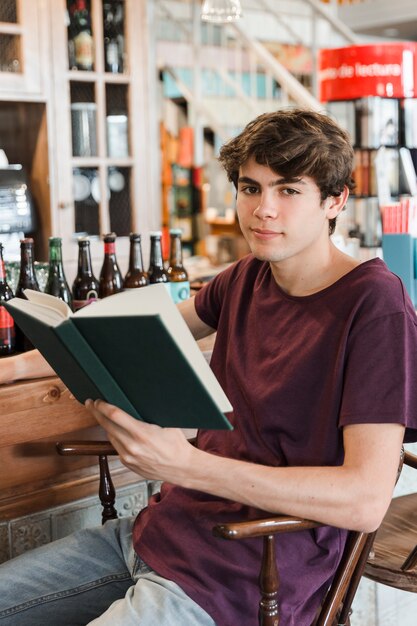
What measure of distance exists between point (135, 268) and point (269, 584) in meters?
1.15

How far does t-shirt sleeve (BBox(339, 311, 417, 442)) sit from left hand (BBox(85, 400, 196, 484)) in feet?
0.88

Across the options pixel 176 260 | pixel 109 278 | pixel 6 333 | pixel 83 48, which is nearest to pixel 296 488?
pixel 6 333

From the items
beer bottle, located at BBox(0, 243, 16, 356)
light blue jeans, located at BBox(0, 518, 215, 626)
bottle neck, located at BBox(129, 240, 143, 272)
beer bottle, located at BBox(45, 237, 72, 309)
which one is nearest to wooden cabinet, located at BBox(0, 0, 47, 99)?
bottle neck, located at BBox(129, 240, 143, 272)

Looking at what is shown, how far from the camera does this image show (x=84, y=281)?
2164 millimetres

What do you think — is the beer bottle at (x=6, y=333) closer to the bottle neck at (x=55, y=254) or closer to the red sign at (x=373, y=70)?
the bottle neck at (x=55, y=254)

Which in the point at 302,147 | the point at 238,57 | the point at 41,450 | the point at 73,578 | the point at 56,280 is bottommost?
the point at 73,578

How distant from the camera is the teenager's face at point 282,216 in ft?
4.89

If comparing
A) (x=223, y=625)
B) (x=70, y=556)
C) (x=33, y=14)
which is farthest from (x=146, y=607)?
(x=33, y=14)

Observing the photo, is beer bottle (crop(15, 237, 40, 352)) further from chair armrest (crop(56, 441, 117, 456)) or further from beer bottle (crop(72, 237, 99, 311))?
chair armrest (crop(56, 441, 117, 456))

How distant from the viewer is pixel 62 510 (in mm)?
1921

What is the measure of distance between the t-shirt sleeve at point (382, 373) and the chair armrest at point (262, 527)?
17 centimetres

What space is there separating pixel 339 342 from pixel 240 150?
42 centimetres

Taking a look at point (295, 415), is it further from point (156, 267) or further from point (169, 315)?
point (156, 267)

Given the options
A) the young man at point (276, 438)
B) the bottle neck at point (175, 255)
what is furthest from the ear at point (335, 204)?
the bottle neck at point (175, 255)
